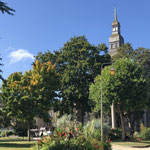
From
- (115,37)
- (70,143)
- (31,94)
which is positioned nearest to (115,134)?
(31,94)

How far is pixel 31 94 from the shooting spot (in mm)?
33438

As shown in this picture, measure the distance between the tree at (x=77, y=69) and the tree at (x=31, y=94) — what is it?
5.53m

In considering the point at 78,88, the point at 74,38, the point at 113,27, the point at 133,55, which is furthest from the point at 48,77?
the point at 113,27

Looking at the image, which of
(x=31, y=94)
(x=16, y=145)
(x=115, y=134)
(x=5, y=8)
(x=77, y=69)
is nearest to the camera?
(x=5, y=8)

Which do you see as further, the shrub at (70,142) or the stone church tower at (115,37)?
the stone church tower at (115,37)

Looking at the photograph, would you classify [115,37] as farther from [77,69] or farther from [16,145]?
[16,145]

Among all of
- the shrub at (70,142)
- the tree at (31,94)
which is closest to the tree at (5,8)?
the shrub at (70,142)

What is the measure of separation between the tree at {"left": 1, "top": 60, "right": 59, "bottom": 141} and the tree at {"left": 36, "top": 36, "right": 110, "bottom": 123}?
18.1 ft

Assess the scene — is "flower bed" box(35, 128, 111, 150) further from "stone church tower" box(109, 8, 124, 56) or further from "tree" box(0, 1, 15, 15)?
"stone church tower" box(109, 8, 124, 56)

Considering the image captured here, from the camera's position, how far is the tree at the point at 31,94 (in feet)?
109

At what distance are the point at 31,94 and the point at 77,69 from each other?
35.0 ft

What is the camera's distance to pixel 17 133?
59719 millimetres

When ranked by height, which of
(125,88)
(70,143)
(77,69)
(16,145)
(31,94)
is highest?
(77,69)

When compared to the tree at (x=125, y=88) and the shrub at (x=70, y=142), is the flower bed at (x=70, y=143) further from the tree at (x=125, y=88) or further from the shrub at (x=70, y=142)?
the tree at (x=125, y=88)
